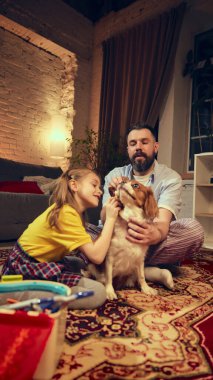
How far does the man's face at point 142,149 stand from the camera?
209 cm

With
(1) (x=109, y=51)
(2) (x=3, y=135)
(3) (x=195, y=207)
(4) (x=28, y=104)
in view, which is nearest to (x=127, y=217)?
(3) (x=195, y=207)

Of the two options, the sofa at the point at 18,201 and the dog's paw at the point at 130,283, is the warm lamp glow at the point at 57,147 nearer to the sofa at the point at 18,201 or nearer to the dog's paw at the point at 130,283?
the sofa at the point at 18,201

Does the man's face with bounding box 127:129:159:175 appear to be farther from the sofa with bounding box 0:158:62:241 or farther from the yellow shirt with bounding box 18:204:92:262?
the sofa with bounding box 0:158:62:241

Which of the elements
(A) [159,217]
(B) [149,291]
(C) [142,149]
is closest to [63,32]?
(C) [142,149]

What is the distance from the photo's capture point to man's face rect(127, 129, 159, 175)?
209 cm

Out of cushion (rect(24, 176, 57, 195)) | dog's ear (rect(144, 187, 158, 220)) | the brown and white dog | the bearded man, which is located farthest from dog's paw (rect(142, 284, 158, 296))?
cushion (rect(24, 176, 57, 195))

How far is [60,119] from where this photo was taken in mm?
5238

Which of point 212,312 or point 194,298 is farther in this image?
point 194,298

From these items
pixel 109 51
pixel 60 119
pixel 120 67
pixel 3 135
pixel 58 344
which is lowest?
pixel 58 344

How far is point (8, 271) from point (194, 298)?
0.95m

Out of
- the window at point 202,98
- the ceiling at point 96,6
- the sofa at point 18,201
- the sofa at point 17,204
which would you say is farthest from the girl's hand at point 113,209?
the ceiling at point 96,6

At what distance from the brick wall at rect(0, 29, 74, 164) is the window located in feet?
7.19

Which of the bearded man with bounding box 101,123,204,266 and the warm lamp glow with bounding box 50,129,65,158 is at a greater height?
the warm lamp glow with bounding box 50,129,65,158

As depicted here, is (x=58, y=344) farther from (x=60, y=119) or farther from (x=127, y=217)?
(x=60, y=119)
